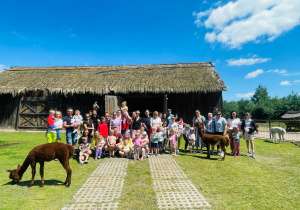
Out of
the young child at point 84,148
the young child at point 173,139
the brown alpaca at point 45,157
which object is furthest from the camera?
the young child at point 173,139

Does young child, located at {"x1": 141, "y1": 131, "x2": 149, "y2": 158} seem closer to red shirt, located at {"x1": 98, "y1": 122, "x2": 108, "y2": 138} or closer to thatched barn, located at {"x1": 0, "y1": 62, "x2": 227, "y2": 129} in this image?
red shirt, located at {"x1": 98, "y1": 122, "x2": 108, "y2": 138}

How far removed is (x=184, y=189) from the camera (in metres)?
3.67

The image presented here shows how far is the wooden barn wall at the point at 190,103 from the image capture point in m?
12.1

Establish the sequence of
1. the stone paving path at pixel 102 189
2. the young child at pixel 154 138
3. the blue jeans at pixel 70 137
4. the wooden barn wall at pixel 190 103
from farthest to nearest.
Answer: the wooden barn wall at pixel 190 103, the young child at pixel 154 138, the blue jeans at pixel 70 137, the stone paving path at pixel 102 189

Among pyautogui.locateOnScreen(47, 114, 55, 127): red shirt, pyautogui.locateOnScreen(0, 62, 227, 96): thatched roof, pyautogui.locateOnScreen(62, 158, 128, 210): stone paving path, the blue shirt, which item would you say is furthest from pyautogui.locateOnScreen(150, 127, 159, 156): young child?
pyautogui.locateOnScreen(0, 62, 227, 96): thatched roof

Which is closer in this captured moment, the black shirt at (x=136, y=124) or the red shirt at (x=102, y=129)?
the red shirt at (x=102, y=129)

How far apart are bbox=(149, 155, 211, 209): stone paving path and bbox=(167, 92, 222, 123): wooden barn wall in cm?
722

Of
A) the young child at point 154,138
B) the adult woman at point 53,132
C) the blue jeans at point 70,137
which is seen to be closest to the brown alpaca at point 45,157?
the adult woman at point 53,132

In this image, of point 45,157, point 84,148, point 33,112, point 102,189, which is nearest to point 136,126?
point 84,148

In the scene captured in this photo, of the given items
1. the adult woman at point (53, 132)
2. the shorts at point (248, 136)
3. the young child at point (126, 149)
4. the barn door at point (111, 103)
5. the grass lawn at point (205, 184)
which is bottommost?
the grass lawn at point (205, 184)

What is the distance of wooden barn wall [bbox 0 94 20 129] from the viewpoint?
13070 mm

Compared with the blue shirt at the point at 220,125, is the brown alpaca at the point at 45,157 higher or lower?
lower

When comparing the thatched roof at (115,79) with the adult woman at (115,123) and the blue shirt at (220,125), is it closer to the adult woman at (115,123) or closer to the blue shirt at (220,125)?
the blue shirt at (220,125)

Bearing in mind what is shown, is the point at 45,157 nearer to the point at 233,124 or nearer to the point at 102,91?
the point at 233,124
